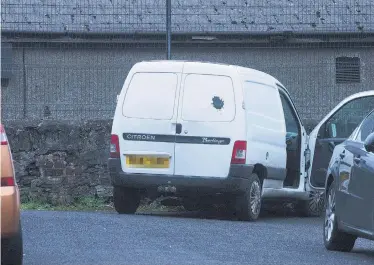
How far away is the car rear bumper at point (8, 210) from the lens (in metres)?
8.95

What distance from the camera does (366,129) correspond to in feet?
40.8

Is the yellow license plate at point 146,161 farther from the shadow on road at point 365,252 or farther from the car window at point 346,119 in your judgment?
the shadow on road at point 365,252

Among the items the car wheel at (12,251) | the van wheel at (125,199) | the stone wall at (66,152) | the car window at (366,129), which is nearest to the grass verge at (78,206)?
the stone wall at (66,152)

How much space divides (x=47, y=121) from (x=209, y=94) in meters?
4.27

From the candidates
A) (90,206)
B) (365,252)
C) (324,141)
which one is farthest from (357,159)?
(90,206)

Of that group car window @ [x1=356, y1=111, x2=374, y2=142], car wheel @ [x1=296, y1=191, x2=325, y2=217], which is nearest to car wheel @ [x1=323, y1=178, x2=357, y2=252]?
car window @ [x1=356, y1=111, x2=374, y2=142]

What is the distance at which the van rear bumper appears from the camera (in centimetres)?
1628

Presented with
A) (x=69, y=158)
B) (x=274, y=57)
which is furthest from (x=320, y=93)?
(x=69, y=158)

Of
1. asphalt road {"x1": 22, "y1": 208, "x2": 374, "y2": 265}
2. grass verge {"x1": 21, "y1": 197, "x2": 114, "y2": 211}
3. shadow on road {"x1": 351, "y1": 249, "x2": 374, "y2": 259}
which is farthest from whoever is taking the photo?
grass verge {"x1": 21, "y1": 197, "x2": 114, "y2": 211}

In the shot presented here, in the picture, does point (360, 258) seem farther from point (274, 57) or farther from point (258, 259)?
point (274, 57)

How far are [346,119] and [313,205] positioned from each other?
1336 mm

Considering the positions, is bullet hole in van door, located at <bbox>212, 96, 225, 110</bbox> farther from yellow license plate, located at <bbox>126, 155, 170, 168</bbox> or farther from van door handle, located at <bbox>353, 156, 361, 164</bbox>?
van door handle, located at <bbox>353, 156, 361, 164</bbox>

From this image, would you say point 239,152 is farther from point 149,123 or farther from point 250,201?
point 149,123

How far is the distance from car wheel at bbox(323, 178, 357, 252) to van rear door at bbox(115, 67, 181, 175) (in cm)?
401
